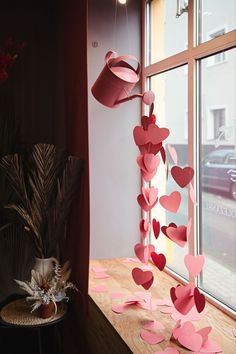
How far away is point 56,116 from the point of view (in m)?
3.11

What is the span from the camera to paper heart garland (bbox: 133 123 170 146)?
65.9 inches

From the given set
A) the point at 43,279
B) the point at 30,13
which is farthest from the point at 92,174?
the point at 30,13

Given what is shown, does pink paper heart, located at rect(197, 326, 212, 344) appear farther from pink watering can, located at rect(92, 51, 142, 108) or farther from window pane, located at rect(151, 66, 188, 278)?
pink watering can, located at rect(92, 51, 142, 108)

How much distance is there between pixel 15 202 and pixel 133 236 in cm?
78

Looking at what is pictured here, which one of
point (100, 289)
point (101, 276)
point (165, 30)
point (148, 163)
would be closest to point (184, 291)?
point (148, 163)

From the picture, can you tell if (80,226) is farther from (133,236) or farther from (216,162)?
(216,162)

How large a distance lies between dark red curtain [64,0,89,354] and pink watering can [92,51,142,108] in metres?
0.42

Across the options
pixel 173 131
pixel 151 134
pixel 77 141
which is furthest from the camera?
pixel 77 141

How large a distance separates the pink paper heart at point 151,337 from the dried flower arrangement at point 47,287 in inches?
26.4

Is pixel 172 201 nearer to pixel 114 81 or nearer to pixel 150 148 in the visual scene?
pixel 150 148

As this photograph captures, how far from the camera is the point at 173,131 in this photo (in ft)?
7.68

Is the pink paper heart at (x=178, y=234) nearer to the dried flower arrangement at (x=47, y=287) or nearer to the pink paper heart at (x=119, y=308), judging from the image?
the pink paper heart at (x=119, y=308)

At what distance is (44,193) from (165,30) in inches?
45.9

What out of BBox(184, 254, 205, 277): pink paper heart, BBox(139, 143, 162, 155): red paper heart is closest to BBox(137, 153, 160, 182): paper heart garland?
BBox(139, 143, 162, 155): red paper heart
